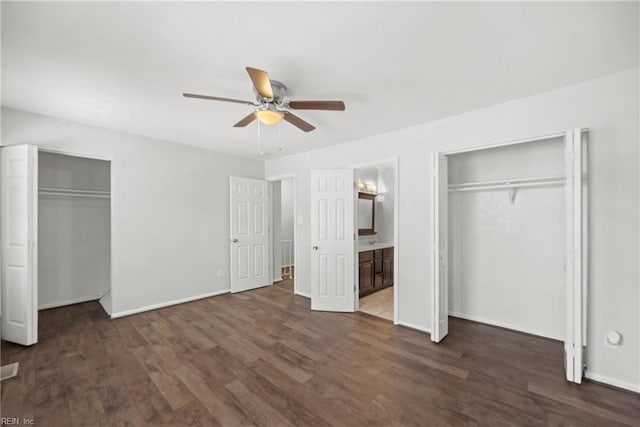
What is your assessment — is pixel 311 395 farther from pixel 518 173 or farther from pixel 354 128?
pixel 518 173

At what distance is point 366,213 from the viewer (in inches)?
236

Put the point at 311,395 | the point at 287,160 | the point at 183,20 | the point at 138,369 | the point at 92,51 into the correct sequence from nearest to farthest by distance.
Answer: the point at 183,20
the point at 92,51
the point at 311,395
the point at 138,369
the point at 287,160

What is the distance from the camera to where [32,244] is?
9.43 feet

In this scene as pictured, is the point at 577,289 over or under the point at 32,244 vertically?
under

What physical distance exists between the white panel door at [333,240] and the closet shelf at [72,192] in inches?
140

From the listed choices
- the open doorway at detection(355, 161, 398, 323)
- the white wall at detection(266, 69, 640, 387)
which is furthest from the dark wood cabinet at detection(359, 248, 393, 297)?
the white wall at detection(266, 69, 640, 387)

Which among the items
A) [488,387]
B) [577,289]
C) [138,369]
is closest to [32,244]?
[138,369]

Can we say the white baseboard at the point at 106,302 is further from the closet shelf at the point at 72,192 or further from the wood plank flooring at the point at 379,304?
the wood plank flooring at the point at 379,304

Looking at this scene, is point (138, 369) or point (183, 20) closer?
point (183, 20)

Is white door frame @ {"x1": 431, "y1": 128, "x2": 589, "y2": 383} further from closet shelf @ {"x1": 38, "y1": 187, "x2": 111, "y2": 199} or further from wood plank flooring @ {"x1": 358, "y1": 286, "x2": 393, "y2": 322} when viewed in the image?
closet shelf @ {"x1": 38, "y1": 187, "x2": 111, "y2": 199}

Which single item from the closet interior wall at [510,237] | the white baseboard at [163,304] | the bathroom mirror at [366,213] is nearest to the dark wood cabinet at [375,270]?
the bathroom mirror at [366,213]

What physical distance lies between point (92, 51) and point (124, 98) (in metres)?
0.83

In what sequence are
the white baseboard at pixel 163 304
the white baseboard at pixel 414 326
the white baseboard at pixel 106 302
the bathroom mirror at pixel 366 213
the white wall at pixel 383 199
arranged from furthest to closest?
the white wall at pixel 383 199, the bathroom mirror at pixel 366 213, the white baseboard at pixel 106 302, the white baseboard at pixel 163 304, the white baseboard at pixel 414 326

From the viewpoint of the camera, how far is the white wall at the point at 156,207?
3.33 m
